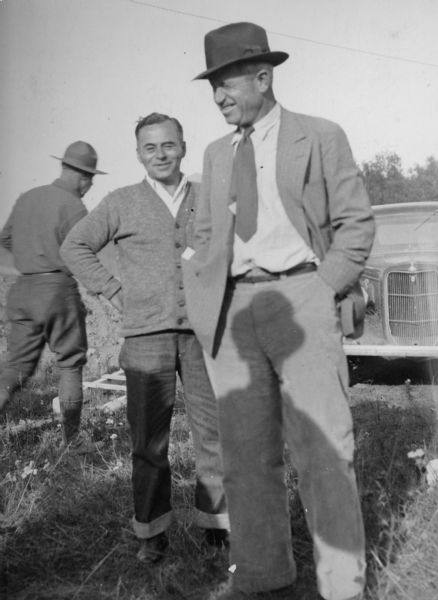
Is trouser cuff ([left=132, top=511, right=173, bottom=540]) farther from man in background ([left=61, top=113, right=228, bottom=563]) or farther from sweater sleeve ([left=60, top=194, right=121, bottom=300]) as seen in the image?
sweater sleeve ([left=60, top=194, right=121, bottom=300])

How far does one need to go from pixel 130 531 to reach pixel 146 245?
1.30m

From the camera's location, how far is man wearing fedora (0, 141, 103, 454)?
4.54 meters

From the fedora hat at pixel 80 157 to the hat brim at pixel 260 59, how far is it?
2426 millimetres

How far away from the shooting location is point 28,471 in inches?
144

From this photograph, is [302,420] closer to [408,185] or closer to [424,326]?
[424,326]

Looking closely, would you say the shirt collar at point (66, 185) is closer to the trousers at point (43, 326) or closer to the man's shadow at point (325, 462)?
the trousers at point (43, 326)

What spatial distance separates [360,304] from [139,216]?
1114 millimetres

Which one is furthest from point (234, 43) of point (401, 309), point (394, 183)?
point (394, 183)

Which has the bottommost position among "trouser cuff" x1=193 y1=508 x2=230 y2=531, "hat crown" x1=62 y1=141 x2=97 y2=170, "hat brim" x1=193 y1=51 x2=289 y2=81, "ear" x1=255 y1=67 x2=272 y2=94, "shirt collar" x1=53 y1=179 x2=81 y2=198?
"trouser cuff" x1=193 y1=508 x2=230 y2=531

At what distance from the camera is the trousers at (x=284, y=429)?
86.9 inches

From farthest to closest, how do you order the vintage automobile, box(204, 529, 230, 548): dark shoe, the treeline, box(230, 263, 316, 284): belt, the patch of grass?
the treeline → the vintage automobile → box(204, 529, 230, 548): dark shoe → the patch of grass → box(230, 263, 316, 284): belt

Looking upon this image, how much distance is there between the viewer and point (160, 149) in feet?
9.78

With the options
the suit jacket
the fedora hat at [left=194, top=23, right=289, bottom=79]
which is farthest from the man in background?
the fedora hat at [left=194, top=23, right=289, bottom=79]

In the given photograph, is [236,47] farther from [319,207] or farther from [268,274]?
[268,274]
